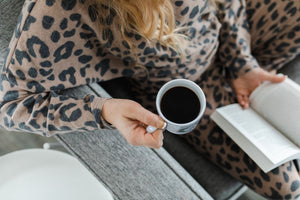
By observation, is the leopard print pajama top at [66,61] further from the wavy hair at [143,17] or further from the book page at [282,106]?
the book page at [282,106]

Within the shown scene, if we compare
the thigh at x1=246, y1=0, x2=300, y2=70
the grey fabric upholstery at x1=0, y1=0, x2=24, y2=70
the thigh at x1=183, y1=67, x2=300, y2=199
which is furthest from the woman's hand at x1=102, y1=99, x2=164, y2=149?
the thigh at x1=246, y1=0, x2=300, y2=70

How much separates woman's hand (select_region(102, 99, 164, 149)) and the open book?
37cm

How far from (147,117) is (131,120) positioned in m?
0.08

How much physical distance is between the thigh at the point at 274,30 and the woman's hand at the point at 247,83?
5.0 inches

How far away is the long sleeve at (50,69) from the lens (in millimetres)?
506

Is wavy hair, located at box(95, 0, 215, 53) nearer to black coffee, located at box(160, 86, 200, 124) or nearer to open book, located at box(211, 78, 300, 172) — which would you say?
black coffee, located at box(160, 86, 200, 124)

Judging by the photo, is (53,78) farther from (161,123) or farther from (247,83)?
(247,83)

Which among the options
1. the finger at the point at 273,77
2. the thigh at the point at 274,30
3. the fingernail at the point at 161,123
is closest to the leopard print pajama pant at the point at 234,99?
the thigh at the point at 274,30

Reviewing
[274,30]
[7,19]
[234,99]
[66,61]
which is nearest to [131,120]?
[66,61]

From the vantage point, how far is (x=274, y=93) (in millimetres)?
818

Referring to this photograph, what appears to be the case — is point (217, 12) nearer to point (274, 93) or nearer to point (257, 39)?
point (257, 39)

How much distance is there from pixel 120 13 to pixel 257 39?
0.64 meters

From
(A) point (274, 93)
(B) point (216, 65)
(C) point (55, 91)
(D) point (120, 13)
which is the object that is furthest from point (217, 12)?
(C) point (55, 91)

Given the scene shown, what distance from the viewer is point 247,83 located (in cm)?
91
